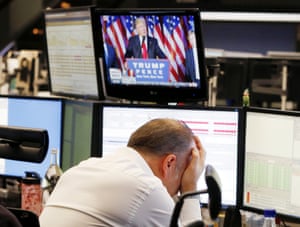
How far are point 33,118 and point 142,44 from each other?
622 mm

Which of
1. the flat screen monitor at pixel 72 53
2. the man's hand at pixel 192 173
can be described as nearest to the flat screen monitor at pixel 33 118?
the flat screen monitor at pixel 72 53

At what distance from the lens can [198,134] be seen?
2.60 meters

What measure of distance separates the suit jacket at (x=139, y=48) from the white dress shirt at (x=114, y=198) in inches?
36.9

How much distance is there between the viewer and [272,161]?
2.42 m

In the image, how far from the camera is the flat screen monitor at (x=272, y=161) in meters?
2.36

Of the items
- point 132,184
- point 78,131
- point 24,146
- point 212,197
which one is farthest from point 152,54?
point 212,197

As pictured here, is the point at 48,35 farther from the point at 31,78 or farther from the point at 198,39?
the point at 31,78

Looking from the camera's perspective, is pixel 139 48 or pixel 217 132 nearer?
pixel 217 132

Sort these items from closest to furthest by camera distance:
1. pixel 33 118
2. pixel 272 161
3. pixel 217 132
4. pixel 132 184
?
pixel 132 184
pixel 272 161
pixel 217 132
pixel 33 118

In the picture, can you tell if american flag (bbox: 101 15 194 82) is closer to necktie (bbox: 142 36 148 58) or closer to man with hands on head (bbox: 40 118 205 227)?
necktie (bbox: 142 36 148 58)

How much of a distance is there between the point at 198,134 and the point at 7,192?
1020 mm

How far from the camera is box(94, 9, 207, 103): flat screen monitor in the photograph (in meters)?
2.73

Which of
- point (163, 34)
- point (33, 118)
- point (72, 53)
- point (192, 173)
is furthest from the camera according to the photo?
point (72, 53)

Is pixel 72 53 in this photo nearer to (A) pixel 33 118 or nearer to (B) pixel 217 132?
(A) pixel 33 118
